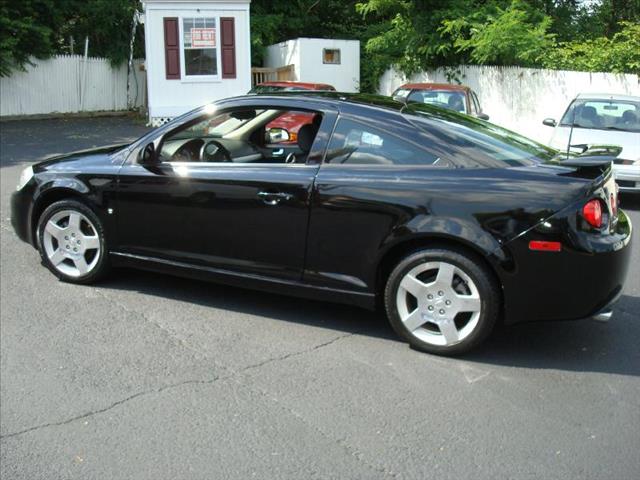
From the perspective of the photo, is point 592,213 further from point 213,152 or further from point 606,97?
point 606,97

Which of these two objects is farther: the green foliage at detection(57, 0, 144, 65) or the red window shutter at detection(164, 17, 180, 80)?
the green foliage at detection(57, 0, 144, 65)

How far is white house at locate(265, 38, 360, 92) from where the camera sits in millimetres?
22188

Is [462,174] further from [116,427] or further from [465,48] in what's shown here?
[465,48]

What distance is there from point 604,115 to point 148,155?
8.24 meters

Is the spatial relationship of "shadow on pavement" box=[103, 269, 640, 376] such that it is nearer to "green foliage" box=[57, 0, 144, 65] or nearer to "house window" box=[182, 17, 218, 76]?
"house window" box=[182, 17, 218, 76]

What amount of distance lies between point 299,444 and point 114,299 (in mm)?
2595

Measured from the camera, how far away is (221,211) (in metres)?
5.03

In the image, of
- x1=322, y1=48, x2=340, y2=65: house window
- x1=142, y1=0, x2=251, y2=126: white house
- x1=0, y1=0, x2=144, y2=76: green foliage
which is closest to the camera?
x1=142, y1=0, x2=251, y2=126: white house

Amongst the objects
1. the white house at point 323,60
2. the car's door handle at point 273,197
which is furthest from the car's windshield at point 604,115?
the white house at point 323,60

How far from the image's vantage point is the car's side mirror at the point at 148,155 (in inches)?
211

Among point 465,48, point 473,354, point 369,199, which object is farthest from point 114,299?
point 465,48

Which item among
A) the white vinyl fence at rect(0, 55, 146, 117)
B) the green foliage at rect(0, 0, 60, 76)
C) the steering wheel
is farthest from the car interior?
the white vinyl fence at rect(0, 55, 146, 117)

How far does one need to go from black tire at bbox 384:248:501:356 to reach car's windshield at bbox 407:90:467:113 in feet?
31.1

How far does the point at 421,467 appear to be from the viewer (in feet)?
10.7
